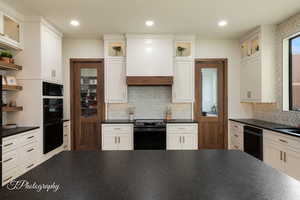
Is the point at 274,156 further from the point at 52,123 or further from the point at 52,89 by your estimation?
the point at 52,89

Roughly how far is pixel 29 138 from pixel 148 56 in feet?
8.49

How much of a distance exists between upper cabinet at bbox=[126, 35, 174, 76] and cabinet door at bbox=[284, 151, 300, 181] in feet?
7.93

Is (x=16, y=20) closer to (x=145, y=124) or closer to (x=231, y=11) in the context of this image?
(x=145, y=124)

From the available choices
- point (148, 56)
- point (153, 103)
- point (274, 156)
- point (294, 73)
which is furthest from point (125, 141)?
point (294, 73)

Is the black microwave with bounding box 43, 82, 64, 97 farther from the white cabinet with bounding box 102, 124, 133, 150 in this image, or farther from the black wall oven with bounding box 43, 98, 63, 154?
the white cabinet with bounding box 102, 124, 133, 150

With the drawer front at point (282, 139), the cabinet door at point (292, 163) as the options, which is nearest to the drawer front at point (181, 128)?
the drawer front at point (282, 139)

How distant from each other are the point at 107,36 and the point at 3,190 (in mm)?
3645

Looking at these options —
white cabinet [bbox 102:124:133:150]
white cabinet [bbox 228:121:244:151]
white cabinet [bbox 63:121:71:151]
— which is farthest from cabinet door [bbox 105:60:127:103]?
white cabinet [bbox 228:121:244:151]

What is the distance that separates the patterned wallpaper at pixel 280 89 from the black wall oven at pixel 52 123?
4068mm

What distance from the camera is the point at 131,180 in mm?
1129

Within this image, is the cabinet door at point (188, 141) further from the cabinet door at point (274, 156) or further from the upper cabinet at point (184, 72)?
the cabinet door at point (274, 156)

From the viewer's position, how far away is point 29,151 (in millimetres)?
3020

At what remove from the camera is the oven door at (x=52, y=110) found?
11.0 ft

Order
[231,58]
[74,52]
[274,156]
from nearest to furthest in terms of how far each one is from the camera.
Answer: [274,156]
[74,52]
[231,58]
